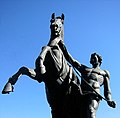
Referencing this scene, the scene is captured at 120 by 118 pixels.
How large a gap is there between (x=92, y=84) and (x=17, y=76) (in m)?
1.90

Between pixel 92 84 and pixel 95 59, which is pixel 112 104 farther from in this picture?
pixel 95 59

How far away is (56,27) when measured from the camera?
9164 millimetres

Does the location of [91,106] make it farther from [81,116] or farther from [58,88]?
[58,88]

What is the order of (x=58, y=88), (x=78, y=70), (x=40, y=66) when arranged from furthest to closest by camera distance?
(x=78, y=70) → (x=58, y=88) → (x=40, y=66)

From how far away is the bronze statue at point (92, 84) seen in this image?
337 inches

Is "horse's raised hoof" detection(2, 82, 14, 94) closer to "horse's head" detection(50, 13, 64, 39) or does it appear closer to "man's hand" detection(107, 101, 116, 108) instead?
"horse's head" detection(50, 13, 64, 39)

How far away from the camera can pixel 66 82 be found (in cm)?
882

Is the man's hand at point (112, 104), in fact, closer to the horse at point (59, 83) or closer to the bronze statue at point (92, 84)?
the bronze statue at point (92, 84)

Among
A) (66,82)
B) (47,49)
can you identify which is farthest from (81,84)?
(47,49)

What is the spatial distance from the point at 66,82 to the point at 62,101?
471mm

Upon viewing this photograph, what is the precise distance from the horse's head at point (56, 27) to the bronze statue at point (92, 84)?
599 mm

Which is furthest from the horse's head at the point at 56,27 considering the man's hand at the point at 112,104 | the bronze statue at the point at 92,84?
the man's hand at the point at 112,104

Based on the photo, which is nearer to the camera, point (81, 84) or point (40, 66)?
point (40, 66)

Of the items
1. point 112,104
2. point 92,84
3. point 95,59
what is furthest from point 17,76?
point 112,104
